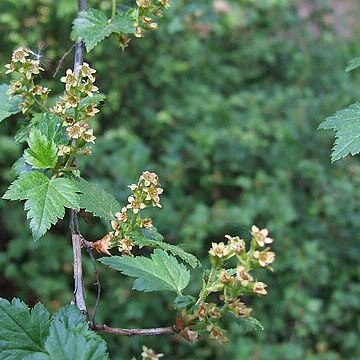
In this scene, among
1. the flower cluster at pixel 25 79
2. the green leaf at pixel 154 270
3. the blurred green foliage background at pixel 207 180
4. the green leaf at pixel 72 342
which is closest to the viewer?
the green leaf at pixel 72 342

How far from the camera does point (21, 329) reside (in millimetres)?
885

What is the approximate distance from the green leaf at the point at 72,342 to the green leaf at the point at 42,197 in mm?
146

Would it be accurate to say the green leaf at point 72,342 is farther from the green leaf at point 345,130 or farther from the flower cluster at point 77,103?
the green leaf at point 345,130

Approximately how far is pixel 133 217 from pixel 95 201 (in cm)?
Result: 8

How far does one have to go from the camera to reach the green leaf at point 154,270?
91 centimetres

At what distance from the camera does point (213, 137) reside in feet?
9.53

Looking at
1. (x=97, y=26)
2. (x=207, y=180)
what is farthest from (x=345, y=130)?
(x=207, y=180)

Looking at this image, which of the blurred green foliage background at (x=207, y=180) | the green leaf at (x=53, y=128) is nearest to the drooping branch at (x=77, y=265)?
the green leaf at (x=53, y=128)

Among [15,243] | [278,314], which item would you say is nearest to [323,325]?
[278,314]

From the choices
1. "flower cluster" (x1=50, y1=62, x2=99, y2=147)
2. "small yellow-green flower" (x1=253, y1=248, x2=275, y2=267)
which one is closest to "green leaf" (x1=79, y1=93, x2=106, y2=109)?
"flower cluster" (x1=50, y1=62, x2=99, y2=147)

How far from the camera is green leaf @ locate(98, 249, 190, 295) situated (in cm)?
91

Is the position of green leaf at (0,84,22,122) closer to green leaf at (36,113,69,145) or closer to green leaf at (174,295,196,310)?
green leaf at (36,113,69,145)

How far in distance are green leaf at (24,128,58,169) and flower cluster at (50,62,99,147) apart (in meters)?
0.02

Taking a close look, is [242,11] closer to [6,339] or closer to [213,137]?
[213,137]
